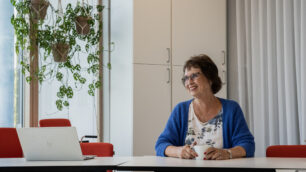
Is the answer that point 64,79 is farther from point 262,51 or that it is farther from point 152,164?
point 152,164

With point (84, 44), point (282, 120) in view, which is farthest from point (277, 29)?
point (84, 44)

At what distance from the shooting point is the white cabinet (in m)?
4.75

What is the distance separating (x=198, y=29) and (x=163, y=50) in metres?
0.55

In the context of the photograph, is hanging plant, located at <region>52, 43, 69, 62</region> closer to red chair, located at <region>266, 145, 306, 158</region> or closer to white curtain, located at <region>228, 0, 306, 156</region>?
white curtain, located at <region>228, 0, 306, 156</region>

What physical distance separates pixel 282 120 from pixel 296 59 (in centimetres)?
65

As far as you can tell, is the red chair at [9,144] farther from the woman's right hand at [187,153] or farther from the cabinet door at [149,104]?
the cabinet door at [149,104]

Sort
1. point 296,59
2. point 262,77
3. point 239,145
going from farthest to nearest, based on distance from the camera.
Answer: point 262,77, point 296,59, point 239,145

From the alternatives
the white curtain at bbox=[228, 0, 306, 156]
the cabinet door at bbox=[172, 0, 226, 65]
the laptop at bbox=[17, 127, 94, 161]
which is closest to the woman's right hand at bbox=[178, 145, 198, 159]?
the laptop at bbox=[17, 127, 94, 161]

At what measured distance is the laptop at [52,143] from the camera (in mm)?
2271

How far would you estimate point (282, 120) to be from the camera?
4.57m

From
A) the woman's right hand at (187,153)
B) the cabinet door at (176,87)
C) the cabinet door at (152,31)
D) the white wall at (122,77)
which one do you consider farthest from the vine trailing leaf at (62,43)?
the woman's right hand at (187,153)

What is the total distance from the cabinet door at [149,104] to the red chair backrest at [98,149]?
175 centimetres

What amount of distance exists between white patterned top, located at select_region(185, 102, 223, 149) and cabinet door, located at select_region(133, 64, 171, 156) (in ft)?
5.92

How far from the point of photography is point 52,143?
2.30 meters
